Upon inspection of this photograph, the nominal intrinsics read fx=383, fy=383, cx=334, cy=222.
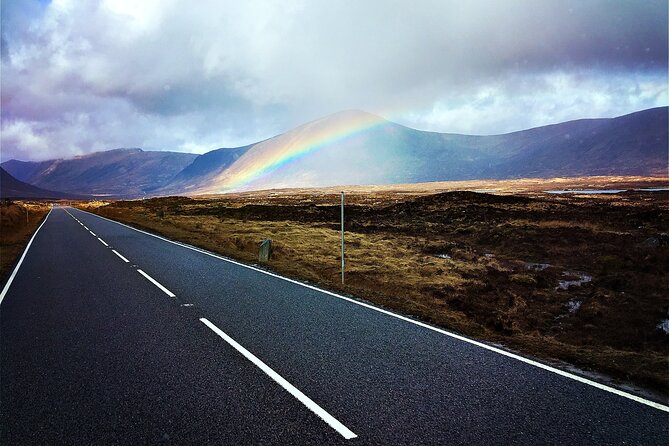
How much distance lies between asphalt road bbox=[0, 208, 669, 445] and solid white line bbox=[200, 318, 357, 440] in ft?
0.08

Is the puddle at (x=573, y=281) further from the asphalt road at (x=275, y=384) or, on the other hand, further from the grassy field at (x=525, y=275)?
the asphalt road at (x=275, y=384)

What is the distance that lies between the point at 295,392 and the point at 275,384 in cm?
39

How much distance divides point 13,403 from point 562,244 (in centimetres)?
2589

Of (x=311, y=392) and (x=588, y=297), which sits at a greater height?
(x=311, y=392)

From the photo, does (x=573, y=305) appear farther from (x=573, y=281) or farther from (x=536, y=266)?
(x=536, y=266)

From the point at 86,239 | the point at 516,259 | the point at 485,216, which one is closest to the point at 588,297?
the point at 516,259

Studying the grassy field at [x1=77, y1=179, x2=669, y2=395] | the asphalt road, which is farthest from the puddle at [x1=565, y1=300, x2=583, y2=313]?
the asphalt road

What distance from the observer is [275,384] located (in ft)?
18.0

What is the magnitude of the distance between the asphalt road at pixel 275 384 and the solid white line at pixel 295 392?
0.08ft

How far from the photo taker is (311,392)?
525cm

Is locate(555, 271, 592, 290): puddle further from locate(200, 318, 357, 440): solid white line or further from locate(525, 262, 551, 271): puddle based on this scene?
locate(200, 318, 357, 440): solid white line

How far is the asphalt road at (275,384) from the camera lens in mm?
4434

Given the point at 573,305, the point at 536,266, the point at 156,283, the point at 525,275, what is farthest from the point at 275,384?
the point at 536,266

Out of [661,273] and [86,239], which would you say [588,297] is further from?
[86,239]
